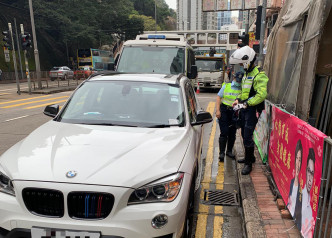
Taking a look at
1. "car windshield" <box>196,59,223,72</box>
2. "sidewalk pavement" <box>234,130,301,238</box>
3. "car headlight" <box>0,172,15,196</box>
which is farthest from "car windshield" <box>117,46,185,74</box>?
"car windshield" <box>196,59,223,72</box>

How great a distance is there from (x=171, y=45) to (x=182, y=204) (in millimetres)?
7760

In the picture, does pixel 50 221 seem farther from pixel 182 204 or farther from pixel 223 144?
pixel 223 144

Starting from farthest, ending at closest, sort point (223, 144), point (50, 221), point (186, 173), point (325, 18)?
point (223, 144) < point (325, 18) < point (186, 173) < point (50, 221)

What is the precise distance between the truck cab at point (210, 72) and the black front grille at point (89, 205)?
649 inches

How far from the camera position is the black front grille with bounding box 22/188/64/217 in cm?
225

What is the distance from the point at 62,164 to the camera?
2.43 metres

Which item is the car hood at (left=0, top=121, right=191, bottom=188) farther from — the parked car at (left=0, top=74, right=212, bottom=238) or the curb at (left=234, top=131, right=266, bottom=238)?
the curb at (left=234, top=131, right=266, bottom=238)

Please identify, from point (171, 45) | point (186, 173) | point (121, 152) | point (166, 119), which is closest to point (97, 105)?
point (166, 119)

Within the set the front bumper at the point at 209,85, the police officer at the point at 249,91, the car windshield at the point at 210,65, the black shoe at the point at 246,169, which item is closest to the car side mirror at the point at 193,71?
the police officer at the point at 249,91

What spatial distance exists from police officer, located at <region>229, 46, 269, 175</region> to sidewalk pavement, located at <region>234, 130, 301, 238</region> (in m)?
0.36

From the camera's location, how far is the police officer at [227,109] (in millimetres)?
5180

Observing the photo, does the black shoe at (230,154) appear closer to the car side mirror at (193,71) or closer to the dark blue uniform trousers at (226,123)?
the dark blue uniform trousers at (226,123)

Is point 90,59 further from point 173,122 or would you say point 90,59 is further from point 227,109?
point 173,122

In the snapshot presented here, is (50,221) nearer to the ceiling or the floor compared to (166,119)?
nearer to the floor
